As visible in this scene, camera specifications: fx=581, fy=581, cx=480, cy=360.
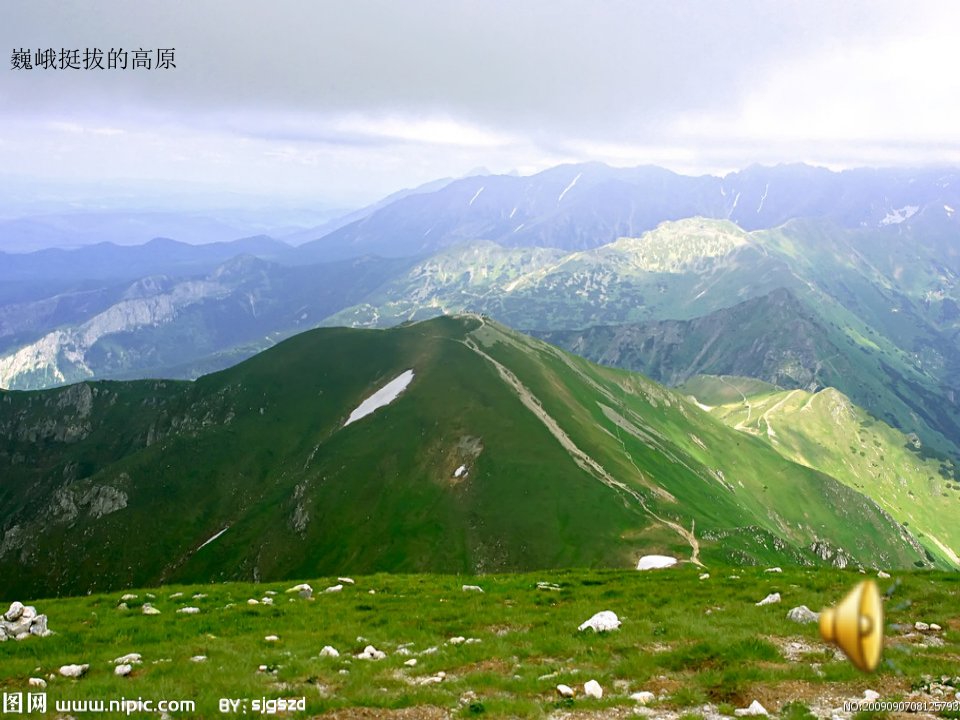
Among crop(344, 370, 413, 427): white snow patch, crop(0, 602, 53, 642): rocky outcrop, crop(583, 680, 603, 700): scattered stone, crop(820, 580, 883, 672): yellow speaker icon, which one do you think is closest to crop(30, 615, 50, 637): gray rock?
crop(0, 602, 53, 642): rocky outcrop

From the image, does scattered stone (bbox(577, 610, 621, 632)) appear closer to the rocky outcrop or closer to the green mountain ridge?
the rocky outcrop

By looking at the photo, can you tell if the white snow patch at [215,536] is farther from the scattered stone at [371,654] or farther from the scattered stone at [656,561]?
the scattered stone at [371,654]

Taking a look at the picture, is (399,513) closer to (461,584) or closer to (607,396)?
(461,584)

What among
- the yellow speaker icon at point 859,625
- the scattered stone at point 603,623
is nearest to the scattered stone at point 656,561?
the scattered stone at point 603,623

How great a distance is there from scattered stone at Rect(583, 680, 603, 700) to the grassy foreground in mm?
271

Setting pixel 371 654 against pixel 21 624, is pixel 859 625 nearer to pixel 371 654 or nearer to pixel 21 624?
pixel 371 654

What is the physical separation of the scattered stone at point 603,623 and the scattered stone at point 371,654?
7679 millimetres

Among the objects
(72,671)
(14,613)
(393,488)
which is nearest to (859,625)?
(72,671)

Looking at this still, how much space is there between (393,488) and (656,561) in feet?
211

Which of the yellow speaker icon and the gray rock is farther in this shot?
the gray rock

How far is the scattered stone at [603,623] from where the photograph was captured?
73.4ft

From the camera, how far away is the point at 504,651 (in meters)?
20.4

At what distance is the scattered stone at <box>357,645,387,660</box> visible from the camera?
20094 millimetres

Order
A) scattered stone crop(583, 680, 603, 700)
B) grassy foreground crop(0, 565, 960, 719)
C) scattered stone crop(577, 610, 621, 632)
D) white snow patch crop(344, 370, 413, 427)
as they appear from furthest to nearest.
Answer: white snow patch crop(344, 370, 413, 427), scattered stone crop(577, 610, 621, 632), scattered stone crop(583, 680, 603, 700), grassy foreground crop(0, 565, 960, 719)
